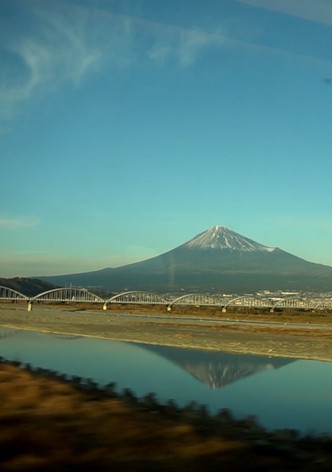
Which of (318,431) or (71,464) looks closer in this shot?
(71,464)

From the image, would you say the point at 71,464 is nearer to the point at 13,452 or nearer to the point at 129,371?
the point at 13,452

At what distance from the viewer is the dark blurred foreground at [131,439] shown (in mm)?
5996

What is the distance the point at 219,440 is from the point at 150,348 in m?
19.9

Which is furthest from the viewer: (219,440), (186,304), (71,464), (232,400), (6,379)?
(186,304)

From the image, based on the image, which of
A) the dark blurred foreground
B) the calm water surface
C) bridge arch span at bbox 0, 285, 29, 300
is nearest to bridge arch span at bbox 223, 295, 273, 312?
bridge arch span at bbox 0, 285, 29, 300

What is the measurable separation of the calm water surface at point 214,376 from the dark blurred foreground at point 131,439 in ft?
5.73

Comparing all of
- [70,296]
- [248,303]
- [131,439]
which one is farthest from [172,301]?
[131,439]

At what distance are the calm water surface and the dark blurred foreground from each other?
1.75 m

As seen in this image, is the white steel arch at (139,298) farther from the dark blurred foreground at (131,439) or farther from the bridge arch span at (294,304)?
the dark blurred foreground at (131,439)

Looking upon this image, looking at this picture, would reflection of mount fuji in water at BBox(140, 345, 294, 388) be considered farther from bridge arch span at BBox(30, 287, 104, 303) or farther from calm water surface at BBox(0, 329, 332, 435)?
bridge arch span at BBox(30, 287, 104, 303)

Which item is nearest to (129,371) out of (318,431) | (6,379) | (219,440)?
(6,379)

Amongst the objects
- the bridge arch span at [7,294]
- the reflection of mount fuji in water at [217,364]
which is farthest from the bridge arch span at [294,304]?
the reflection of mount fuji in water at [217,364]

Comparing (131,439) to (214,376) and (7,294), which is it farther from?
(7,294)

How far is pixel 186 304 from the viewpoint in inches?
4318
